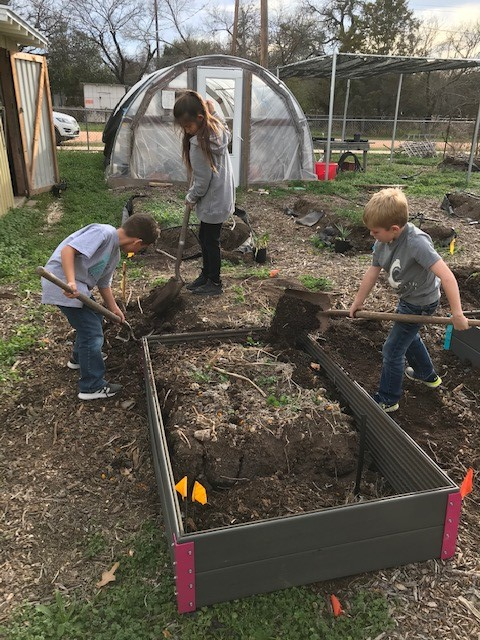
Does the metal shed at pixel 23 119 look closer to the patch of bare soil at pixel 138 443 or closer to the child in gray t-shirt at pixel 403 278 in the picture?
the patch of bare soil at pixel 138 443

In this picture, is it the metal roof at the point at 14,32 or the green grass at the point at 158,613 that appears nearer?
the green grass at the point at 158,613

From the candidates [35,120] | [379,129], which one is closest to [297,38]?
[379,129]

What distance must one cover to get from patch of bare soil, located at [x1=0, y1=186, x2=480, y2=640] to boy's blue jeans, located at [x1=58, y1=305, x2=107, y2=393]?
16 cm

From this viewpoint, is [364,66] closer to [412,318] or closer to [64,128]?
[64,128]

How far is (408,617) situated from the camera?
225cm

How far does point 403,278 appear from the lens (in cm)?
331

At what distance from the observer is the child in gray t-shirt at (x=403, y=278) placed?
3035 millimetres

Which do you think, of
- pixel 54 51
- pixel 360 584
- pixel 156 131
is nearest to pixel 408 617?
pixel 360 584

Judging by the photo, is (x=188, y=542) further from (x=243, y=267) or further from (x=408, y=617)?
(x=243, y=267)

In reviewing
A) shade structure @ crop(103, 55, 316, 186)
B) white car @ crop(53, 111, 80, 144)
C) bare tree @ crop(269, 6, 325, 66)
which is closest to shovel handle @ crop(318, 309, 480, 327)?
shade structure @ crop(103, 55, 316, 186)

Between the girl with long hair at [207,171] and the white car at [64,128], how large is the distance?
746 inches

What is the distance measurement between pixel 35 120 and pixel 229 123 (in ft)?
14.5

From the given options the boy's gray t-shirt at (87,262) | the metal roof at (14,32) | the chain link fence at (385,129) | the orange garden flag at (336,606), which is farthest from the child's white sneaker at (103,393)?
the chain link fence at (385,129)

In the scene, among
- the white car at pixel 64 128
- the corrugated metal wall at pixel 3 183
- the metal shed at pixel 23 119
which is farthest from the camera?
the white car at pixel 64 128
